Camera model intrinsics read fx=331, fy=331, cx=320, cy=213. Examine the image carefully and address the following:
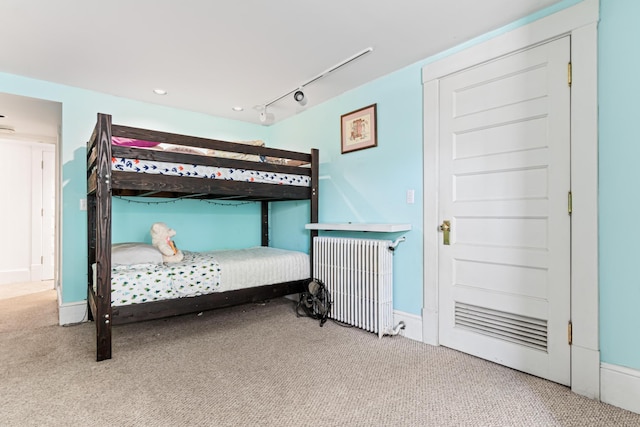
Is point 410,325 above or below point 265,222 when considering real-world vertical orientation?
below

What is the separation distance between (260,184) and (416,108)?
4.76ft

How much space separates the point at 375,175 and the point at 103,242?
7.03ft

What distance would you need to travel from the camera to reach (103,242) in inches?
87.6

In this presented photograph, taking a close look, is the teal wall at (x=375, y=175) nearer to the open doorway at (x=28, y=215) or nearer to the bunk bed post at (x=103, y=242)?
the bunk bed post at (x=103, y=242)

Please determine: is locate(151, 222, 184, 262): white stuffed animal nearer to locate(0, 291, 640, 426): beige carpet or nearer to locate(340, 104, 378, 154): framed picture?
locate(0, 291, 640, 426): beige carpet

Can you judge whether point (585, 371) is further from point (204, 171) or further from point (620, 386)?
point (204, 171)

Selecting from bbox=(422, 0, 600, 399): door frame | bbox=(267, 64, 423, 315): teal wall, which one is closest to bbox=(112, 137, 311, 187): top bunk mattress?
bbox=(267, 64, 423, 315): teal wall

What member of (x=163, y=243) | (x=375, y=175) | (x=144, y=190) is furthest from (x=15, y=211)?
(x=375, y=175)

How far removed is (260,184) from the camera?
2941 mm

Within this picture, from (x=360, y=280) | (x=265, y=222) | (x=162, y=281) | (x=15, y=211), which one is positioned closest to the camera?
(x=162, y=281)

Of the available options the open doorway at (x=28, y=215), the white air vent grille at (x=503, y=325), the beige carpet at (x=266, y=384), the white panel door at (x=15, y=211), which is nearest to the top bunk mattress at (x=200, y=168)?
the beige carpet at (x=266, y=384)

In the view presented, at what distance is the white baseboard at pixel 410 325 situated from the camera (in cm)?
257

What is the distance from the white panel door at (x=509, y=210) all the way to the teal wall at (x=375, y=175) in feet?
0.62

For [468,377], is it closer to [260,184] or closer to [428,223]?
[428,223]
